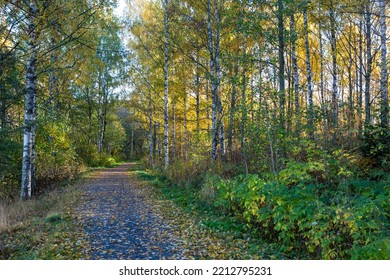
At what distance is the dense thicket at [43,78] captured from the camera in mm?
7125

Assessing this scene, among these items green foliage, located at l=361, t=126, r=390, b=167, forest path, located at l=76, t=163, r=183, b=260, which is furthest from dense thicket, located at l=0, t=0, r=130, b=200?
green foliage, located at l=361, t=126, r=390, b=167

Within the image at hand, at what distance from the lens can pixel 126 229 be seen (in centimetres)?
627

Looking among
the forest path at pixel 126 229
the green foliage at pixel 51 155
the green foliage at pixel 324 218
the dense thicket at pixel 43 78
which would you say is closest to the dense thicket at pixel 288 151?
the green foliage at pixel 324 218

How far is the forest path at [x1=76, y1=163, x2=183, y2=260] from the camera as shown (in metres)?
4.91

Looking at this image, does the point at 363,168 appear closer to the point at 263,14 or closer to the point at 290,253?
the point at 290,253

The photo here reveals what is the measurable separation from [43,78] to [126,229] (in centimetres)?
1256

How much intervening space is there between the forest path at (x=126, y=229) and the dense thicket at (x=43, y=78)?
3111mm

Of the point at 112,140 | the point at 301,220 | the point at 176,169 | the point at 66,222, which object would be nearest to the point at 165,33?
the point at 176,169

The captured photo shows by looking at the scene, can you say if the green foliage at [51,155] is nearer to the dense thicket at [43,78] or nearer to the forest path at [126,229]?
the dense thicket at [43,78]

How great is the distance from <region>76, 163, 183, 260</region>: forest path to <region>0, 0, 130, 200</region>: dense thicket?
3111 mm

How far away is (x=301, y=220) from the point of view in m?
4.31

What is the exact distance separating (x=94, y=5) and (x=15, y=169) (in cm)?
681

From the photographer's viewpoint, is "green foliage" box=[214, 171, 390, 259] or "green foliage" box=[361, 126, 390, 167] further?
"green foliage" box=[361, 126, 390, 167]

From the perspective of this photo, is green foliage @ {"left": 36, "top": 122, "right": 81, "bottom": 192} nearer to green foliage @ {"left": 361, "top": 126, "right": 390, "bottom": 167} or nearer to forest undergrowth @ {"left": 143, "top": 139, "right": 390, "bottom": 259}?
forest undergrowth @ {"left": 143, "top": 139, "right": 390, "bottom": 259}
